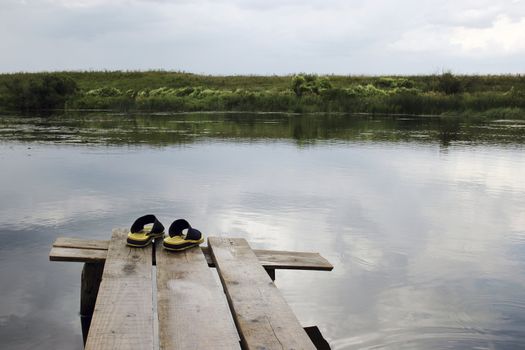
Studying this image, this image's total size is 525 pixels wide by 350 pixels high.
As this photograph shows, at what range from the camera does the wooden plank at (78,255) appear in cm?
375

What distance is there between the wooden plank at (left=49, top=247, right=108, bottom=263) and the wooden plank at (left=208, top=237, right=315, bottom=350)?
73 cm

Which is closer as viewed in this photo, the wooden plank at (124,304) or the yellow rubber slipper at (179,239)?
the wooden plank at (124,304)

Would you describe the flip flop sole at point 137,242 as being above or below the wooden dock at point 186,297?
above

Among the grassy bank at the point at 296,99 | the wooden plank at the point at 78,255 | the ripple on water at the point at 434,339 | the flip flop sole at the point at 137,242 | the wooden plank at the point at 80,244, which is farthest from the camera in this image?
the grassy bank at the point at 296,99

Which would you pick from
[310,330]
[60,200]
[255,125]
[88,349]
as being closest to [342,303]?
[310,330]

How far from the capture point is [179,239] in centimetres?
389

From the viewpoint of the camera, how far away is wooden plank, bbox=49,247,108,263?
12.3 ft

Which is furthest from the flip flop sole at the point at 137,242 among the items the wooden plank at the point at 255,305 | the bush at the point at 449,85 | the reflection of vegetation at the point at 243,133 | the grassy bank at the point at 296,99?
the bush at the point at 449,85

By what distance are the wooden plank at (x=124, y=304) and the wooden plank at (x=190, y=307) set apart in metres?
0.07

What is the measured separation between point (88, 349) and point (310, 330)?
153 centimetres

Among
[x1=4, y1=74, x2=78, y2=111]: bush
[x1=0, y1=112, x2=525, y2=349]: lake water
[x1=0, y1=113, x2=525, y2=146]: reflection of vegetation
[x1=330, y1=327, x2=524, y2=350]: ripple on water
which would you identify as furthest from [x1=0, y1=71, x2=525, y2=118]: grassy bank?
[x1=330, y1=327, x2=524, y2=350]: ripple on water

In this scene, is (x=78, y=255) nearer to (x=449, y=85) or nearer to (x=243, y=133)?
(x=243, y=133)

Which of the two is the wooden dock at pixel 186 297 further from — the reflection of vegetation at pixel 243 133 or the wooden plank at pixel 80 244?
the reflection of vegetation at pixel 243 133

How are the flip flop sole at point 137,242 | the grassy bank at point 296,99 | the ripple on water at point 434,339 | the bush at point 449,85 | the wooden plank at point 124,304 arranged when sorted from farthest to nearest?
the bush at point 449,85 → the grassy bank at point 296,99 → the flip flop sole at point 137,242 → the ripple on water at point 434,339 → the wooden plank at point 124,304
